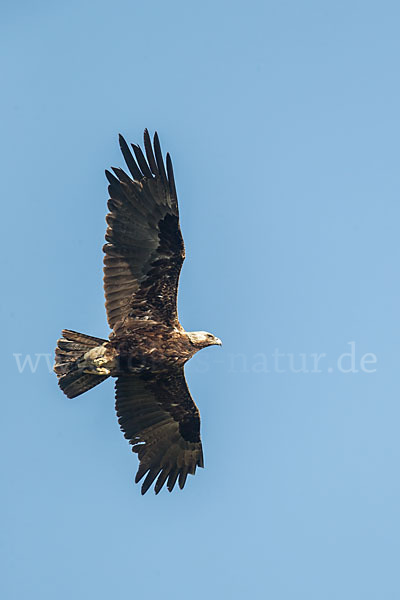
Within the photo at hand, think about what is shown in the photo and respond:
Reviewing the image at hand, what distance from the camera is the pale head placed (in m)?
17.9

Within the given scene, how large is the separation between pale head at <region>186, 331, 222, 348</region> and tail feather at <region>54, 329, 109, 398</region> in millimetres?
1481

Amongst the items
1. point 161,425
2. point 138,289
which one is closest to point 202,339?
point 138,289

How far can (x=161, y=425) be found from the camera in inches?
743

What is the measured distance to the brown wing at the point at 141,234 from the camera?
17.4 m

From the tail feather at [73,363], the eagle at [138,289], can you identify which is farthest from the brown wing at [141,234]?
the tail feather at [73,363]

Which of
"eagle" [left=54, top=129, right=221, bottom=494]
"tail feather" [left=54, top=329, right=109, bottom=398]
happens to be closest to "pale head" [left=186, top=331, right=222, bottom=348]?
"eagle" [left=54, top=129, right=221, bottom=494]

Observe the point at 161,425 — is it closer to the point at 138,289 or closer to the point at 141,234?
the point at 138,289

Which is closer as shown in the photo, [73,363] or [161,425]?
[73,363]

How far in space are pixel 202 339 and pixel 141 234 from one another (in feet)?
6.63

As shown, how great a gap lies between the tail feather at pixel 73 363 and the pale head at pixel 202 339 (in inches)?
58.3

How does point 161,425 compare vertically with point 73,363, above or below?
below

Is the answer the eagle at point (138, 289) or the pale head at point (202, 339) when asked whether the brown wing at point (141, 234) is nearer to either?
the eagle at point (138, 289)

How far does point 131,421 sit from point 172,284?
2.71m

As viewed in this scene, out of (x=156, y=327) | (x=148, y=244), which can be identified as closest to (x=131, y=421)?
(x=156, y=327)
